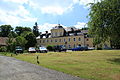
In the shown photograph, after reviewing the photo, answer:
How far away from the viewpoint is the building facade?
74.1 meters

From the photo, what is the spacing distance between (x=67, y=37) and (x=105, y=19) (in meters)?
55.8

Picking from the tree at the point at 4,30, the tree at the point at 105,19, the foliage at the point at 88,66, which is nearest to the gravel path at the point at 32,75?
the foliage at the point at 88,66

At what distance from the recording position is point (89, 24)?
88.6ft

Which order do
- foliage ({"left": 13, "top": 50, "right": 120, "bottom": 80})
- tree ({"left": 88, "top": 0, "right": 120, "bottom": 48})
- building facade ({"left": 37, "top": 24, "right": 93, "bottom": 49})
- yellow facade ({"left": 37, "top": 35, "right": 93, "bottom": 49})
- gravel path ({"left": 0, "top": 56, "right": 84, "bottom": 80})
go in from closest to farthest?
gravel path ({"left": 0, "top": 56, "right": 84, "bottom": 80}) < foliage ({"left": 13, "top": 50, "right": 120, "bottom": 80}) < tree ({"left": 88, "top": 0, "right": 120, "bottom": 48}) < yellow facade ({"left": 37, "top": 35, "right": 93, "bottom": 49}) < building facade ({"left": 37, "top": 24, "right": 93, "bottom": 49})

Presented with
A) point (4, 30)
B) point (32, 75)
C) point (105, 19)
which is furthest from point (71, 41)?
point (32, 75)

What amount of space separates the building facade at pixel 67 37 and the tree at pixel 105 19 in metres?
47.0

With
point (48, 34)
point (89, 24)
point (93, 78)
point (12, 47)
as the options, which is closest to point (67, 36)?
point (48, 34)

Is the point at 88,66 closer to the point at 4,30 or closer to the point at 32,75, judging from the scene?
the point at 32,75

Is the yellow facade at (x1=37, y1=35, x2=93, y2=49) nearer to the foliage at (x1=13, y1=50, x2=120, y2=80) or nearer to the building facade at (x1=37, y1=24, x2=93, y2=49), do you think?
the building facade at (x1=37, y1=24, x2=93, y2=49)

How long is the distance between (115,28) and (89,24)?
15.9 feet

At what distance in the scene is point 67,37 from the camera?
7994cm

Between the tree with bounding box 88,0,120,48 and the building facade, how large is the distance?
154 ft

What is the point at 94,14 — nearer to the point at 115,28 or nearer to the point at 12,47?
the point at 115,28

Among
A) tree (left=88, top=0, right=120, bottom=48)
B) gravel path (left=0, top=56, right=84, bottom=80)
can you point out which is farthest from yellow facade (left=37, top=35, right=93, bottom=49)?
gravel path (left=0, top=56, right=84, bottom=80)
